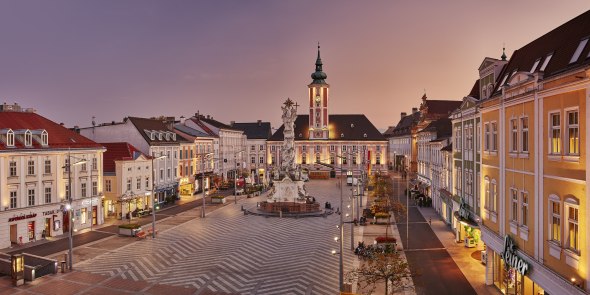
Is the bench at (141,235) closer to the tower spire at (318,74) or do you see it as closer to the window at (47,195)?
the window at (47,195)

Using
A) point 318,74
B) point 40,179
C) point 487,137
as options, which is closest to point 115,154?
point 40,179

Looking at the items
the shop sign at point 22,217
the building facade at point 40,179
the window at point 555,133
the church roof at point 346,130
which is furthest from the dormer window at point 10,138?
the church roof at point 346,130

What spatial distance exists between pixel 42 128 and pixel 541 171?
4642cm

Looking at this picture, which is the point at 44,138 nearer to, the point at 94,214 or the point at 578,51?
the point at 94,214

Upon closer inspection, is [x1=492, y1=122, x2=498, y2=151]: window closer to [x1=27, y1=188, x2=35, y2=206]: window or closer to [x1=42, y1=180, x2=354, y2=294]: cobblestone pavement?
[x1=42, y1=180, x2=354, y2=294]: cobblestone pavement

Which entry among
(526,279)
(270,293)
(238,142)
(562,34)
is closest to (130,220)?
(270,293)

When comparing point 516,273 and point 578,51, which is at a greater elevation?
point 578,51

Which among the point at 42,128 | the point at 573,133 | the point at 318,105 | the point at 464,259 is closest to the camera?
the point at 573,133

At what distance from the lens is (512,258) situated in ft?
74.9

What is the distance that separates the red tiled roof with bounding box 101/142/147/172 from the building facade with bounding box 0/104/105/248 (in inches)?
178

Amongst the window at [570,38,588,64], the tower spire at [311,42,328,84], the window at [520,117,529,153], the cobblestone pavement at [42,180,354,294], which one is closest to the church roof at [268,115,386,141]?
the tower spire at [311,42,328,84]

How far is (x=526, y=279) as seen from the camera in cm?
2189

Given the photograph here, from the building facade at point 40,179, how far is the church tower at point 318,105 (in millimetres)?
75671

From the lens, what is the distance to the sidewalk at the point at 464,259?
27438 mm
